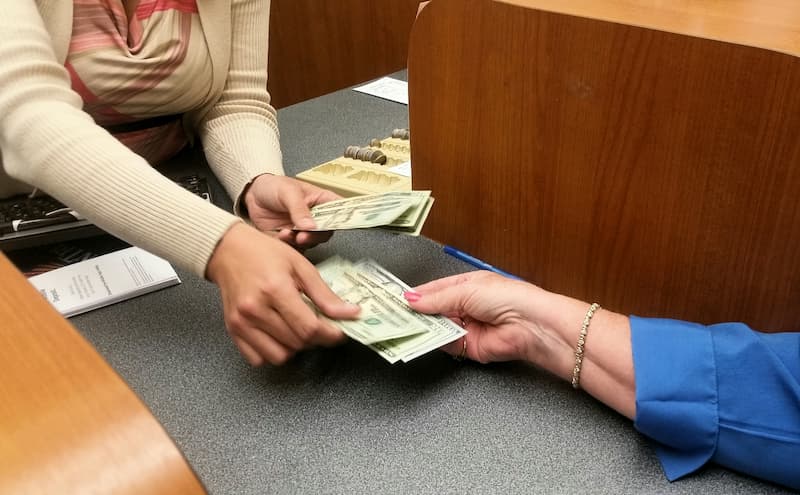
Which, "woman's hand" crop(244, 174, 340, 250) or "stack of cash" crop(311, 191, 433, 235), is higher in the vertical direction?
"stack of cash" crop(311, 191, 433, 235)

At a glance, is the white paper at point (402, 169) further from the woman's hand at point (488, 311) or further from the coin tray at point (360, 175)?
the woman's hand at point (488, 311)

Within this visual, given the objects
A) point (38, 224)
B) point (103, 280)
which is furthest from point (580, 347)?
point (38, 224)

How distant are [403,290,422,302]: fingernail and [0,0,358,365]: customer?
8cm

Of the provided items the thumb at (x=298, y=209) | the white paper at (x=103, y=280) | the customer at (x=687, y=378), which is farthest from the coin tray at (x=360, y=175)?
the customer at (x=687, y=378)

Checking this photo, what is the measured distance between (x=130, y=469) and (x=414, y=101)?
2.29ft

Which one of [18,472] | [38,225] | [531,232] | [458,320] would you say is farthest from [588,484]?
[38,225]

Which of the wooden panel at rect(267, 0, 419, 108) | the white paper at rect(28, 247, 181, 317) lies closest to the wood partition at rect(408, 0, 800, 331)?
the white paper at rect(28, 247, 181, 317)

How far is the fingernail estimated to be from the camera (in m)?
0.79

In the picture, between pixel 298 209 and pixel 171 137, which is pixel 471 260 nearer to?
pixel 298 209

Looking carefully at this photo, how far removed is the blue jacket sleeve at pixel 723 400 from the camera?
60 cm

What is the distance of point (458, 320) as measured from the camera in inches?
31.8

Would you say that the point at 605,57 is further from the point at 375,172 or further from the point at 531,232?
the point at 375,172

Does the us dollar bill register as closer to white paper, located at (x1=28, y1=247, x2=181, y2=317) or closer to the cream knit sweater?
the cream knit sweater

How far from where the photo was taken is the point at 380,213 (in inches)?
34.5
